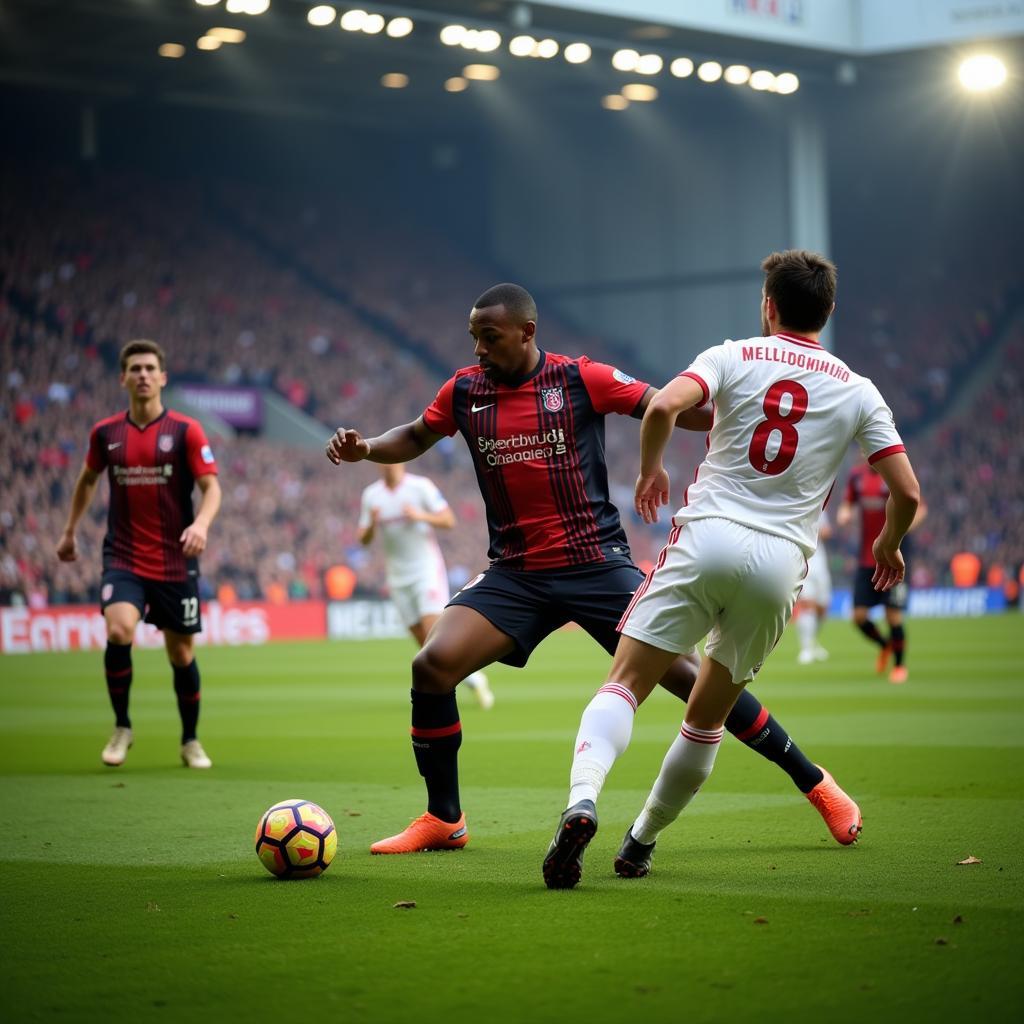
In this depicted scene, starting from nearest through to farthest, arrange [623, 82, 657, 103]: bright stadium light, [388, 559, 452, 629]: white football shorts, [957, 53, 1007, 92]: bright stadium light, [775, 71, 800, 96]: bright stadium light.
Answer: [388, 559, 452, 629]: white football shorts → [957, 53, 1007, 92]: bright stadium light → [775, 71, 800, 96]: bright stadium light → [623, 82, 657, 103]: bright stadium light

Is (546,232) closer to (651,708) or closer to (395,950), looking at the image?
(651,708)

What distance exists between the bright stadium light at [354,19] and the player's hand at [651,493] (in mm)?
26024

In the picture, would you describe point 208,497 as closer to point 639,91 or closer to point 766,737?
point 766,737

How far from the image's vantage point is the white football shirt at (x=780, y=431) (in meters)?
5.71

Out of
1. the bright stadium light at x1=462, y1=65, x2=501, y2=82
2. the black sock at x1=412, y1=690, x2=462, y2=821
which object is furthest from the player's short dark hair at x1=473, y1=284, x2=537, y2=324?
the bright stadium light at x1=462, y1=65, x2=501, y2=82

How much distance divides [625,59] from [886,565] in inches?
1174

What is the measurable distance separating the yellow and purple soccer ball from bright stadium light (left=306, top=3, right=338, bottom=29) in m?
25.7

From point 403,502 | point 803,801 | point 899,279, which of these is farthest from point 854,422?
point 899,279

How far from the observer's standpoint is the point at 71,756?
37.2 feet

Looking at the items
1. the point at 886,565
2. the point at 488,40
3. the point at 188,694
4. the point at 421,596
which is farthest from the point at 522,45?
the point at 886,565

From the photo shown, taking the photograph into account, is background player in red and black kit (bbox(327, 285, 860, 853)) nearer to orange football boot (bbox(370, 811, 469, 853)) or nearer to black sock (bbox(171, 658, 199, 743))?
orange football boot (bbox(370, 811, 469, 853))

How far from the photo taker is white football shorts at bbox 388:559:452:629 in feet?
49.2

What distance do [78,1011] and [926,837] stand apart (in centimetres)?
396

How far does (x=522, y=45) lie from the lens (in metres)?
32.5
